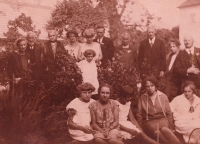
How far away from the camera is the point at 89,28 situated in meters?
5.91

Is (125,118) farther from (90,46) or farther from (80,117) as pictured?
(90,46)

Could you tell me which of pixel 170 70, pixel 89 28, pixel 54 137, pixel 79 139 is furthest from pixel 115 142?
pixel 89 28

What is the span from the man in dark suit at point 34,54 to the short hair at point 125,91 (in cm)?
146

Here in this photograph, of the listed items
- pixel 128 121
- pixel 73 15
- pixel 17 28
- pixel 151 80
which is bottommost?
pixel 128 121

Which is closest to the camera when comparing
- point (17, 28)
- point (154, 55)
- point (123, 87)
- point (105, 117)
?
point (17, 28)

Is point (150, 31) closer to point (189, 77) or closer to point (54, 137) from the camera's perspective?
point (189, 77)

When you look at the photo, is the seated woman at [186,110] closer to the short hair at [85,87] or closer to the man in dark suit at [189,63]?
the man in dark suit at [189,63]

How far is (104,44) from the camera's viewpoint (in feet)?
19.6

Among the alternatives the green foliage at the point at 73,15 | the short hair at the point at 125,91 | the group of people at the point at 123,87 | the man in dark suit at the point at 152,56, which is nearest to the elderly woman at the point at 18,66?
the group of people at the point at 123,87

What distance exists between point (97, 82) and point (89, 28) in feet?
3.15

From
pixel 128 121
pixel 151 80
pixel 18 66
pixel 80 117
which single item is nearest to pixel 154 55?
pixel 151 80

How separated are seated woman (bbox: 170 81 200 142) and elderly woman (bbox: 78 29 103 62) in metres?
1.59

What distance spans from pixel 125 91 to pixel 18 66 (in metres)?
1.91

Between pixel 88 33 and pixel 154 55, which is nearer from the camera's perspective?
pixel 88 33
